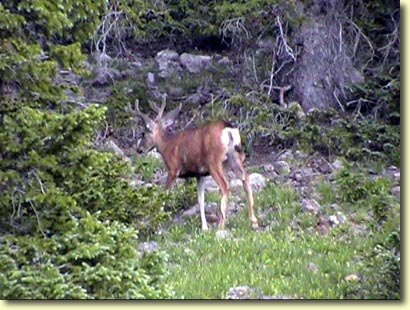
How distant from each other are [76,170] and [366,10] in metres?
8.80

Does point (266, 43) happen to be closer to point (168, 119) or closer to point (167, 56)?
point (167, 56)

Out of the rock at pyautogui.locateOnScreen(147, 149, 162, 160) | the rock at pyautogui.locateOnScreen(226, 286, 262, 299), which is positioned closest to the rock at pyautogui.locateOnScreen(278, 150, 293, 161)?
the rock at pyautogui.locateOnScreen(147, 149, 162, 160)

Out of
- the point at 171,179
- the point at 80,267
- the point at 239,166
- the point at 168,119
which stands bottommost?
the point at 171,179

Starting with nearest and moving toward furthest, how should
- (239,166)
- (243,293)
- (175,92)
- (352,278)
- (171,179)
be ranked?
1. (243,293)
2. (352,278)
3. (239,166)
4. (171,179)
5. (175,92)

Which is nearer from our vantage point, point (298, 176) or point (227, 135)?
point (227, 135)

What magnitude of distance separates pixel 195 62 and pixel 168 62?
426 millimetres

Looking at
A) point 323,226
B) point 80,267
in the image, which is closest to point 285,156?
point 323,226

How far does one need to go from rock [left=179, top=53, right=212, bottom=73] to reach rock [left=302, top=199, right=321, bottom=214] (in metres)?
4.91

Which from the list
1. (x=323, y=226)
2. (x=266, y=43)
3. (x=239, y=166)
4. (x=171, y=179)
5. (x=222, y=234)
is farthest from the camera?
(x=266, y=43)

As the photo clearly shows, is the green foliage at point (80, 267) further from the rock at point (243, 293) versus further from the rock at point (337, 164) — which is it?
the rock at point (337, 164)

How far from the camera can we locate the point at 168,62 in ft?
53.9

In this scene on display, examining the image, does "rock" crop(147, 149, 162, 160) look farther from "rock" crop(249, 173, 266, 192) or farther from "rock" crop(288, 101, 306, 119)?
"rock" crop(288, 101, 306, 119)

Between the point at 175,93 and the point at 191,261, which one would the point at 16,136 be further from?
Result: the point at 175,93

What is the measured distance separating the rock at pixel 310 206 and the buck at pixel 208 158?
2.06 feet
